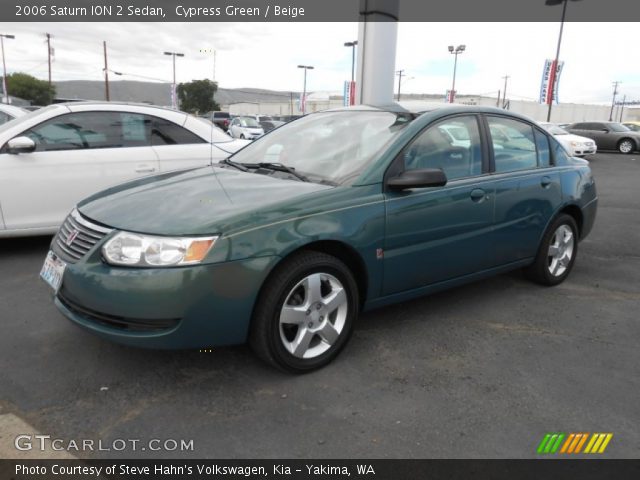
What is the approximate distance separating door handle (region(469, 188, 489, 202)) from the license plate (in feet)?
8.43

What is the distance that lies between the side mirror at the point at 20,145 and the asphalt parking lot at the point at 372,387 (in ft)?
4.99

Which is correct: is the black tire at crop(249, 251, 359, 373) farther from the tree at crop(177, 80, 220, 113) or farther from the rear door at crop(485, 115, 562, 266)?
the tree at crop(177, 80, 220, 113)

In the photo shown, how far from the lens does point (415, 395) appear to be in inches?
107

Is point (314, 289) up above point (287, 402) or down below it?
above

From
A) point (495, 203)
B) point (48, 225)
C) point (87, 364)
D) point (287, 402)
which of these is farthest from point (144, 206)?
point (48, 225)

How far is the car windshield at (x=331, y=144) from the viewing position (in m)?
3.23

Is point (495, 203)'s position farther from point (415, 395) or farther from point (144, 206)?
point (144, 206)

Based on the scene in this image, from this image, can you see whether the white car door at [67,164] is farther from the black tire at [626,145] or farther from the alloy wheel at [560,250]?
the black tire at [626,145]

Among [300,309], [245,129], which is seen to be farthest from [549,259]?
[245,129]

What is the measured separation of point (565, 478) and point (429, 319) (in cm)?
164

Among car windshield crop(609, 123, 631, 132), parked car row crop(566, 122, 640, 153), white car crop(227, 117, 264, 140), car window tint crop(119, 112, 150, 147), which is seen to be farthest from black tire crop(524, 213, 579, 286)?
white car crop(227, 117, 264, 140)

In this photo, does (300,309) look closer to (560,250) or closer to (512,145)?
(512,145)

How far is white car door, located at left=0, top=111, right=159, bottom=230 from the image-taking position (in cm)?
486

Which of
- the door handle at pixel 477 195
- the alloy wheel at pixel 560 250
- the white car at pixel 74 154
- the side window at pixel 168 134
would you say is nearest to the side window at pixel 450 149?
the door handle at pixel 477 195
